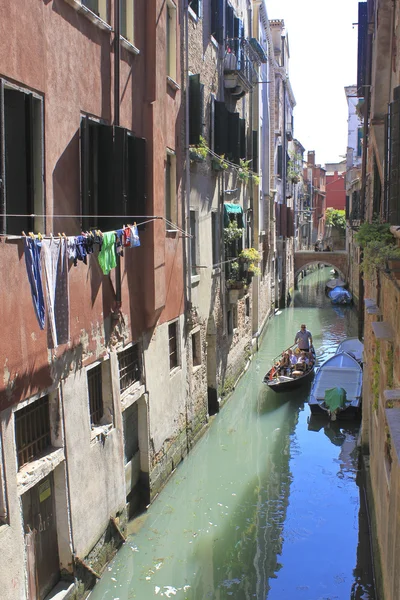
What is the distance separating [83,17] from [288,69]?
3397 cm

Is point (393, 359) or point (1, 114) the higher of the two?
point (1, 114)

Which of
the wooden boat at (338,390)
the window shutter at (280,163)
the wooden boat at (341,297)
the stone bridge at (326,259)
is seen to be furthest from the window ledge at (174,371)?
the stone bridge at (326,259)

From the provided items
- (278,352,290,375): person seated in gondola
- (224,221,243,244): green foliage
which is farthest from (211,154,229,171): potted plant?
(278,352,290,375): person seated in gondola

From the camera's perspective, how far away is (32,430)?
689 centimetres

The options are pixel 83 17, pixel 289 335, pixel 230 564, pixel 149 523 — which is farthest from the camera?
pixel 289 335

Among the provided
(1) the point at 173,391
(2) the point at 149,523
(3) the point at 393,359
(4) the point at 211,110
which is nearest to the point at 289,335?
(4) the point at 211,110

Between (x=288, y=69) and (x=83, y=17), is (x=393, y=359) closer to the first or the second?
(x=83, y=17)

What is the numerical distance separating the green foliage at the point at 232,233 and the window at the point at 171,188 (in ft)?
14.8

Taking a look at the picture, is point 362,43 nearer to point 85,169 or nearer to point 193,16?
point 193,16

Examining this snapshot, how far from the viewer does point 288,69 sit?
128ft

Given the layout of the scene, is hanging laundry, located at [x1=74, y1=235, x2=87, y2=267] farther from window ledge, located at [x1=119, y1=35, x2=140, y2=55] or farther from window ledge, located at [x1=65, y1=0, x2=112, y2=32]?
window ledge, located at [x1=119, y1=35, x2=140, y2=55]

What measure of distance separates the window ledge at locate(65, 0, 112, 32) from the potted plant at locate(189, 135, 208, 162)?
14.6 ft

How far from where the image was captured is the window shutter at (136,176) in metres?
8.95

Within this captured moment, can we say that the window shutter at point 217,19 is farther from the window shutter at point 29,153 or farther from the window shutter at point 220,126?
the window shutter at point 29,153
